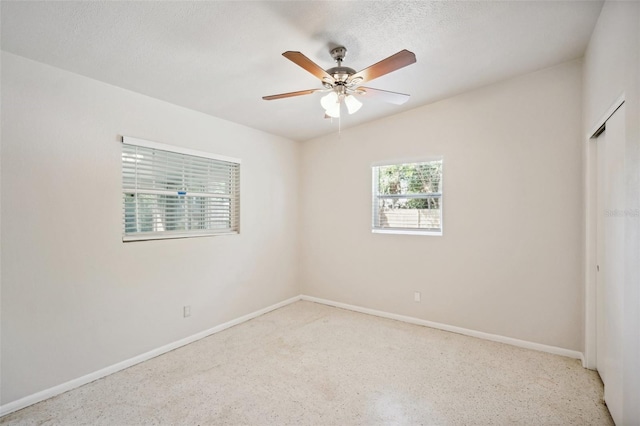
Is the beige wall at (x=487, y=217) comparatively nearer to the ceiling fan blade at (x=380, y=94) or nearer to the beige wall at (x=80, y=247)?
the ceiling fan blade at (x=380, y=94)

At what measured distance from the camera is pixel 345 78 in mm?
2146

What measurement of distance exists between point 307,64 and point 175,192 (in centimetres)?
201

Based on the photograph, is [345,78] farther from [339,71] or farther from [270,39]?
[270,39]

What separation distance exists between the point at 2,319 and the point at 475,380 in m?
3.48

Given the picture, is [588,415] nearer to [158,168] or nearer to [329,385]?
[329,385]

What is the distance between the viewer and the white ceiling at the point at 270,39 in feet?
5.88

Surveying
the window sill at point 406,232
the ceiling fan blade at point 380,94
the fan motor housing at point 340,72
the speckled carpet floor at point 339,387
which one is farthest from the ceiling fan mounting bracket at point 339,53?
the speckled carpet floor at point 339,387

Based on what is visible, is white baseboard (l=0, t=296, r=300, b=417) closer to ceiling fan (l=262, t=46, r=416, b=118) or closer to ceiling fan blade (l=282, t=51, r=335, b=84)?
ceiling fan (l=262, t=46, r=416, b=118)

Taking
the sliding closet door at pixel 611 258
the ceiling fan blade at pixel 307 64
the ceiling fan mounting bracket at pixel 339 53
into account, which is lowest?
the sliding closet door at pixel 611 258

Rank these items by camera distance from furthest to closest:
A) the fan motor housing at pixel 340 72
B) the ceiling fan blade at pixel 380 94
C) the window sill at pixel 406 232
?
the window sill at pixel 406 232
the ceiling fan blade at pixel 380 94
the fan motor housing at pixel 340 72

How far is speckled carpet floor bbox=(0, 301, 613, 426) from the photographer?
1.98 metres

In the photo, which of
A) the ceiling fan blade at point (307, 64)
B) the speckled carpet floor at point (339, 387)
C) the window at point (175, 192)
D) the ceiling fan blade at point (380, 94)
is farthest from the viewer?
the window at point (175, 192)

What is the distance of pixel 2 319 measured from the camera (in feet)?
6.63

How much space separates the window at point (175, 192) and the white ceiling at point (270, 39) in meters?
0.59
